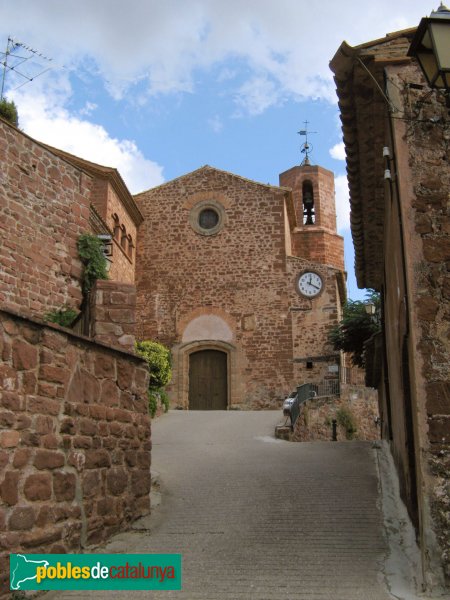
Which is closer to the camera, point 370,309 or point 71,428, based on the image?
point 71,428

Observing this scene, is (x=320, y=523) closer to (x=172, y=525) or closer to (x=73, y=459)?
(x=172, y=525)

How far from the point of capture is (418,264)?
576cm

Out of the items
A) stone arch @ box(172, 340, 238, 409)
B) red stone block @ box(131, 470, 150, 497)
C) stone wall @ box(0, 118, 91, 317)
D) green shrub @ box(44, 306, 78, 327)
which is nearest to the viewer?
red stone block @ box(131, 470, 150, 497)

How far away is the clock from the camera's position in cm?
2442

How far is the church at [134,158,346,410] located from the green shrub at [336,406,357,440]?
156 inches

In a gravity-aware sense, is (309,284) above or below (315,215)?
below

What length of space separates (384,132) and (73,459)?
182 inches

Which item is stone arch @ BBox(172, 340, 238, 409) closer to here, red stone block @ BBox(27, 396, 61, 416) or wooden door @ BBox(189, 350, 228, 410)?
wooden door @ BBox(189, 350, 228, 410)

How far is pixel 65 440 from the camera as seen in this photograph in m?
6.09

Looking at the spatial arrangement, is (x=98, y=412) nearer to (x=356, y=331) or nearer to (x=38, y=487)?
(x=38, y=487)

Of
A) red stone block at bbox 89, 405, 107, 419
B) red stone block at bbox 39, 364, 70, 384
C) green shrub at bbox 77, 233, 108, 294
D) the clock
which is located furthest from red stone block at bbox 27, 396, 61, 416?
the clock

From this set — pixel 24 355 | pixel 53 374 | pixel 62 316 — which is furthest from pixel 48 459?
pixel 62 316

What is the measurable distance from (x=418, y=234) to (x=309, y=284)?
1874 centimetres

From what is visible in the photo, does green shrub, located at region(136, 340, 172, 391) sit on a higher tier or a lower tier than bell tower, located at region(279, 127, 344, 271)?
lower
